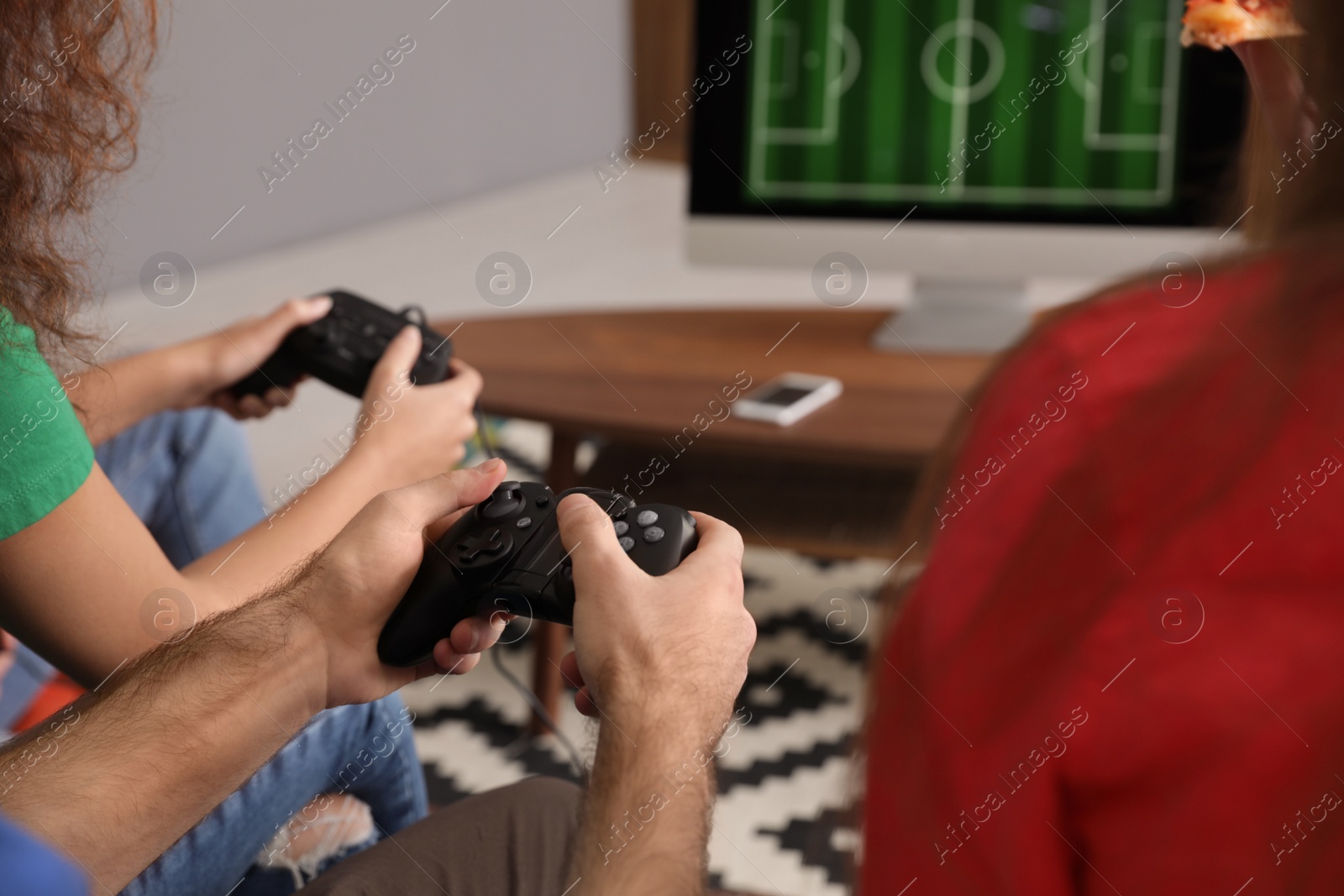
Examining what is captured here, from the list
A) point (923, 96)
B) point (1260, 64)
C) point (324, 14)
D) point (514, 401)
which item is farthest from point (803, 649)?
point (324, 14)

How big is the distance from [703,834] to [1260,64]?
0.39 metres

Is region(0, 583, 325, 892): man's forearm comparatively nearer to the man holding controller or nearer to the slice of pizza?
the man holding controller

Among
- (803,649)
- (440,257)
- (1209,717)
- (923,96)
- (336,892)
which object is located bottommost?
(803,649)

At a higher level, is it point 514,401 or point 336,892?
point 336,892

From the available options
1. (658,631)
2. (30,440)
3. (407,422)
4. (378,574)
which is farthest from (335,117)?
(658,631)

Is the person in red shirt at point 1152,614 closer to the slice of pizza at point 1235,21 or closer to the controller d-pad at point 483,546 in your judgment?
the slice of pizza at point 1235,21

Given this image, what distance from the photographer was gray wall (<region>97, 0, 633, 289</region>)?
3.30m

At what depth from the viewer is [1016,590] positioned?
0.32 m

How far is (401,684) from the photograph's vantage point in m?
0.78

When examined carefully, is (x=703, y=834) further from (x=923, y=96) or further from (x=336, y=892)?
(x=923, y=96)

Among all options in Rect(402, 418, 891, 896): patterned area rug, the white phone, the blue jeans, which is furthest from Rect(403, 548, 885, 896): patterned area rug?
the blue jeans

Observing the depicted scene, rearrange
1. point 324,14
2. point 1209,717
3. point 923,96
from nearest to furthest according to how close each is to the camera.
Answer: point 1209,717 → point 923,96 → point 324,14

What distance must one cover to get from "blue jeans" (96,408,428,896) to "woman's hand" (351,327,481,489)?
0.19 metres

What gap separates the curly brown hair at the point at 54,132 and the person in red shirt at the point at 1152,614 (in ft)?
2.48
